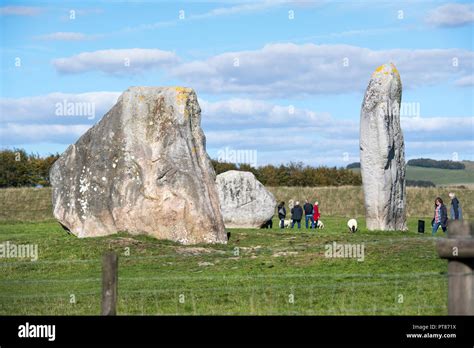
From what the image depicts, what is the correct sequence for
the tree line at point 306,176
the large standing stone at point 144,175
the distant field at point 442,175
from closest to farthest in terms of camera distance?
the large standing stone at point 144,175, the tree line at point 306,176, the distant field at point 442,175

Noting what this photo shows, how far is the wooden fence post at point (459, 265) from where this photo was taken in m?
12.4

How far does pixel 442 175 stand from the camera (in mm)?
113688

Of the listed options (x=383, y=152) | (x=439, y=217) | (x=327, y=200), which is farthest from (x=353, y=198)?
(x=439, y=217)

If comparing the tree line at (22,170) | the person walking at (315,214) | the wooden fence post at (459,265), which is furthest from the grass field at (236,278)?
the tree line at (22,170)

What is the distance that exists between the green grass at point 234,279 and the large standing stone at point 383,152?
21.6 feet

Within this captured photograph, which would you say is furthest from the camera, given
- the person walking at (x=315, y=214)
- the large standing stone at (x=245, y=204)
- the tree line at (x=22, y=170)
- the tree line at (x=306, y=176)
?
the tree line at (x=306, y=176)

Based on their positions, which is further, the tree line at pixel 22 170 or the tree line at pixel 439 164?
the tree line at pixel 439 164

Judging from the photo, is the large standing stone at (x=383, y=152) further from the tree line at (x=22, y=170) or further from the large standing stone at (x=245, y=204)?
the tree line at (x=22, y=170)

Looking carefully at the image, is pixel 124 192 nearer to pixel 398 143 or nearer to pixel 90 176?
pixel 90 176

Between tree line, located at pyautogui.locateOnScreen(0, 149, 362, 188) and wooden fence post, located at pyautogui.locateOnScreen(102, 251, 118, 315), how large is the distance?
5743 centimetres

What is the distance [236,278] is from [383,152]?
16.6m

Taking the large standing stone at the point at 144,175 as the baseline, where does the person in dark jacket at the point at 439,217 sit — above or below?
below
